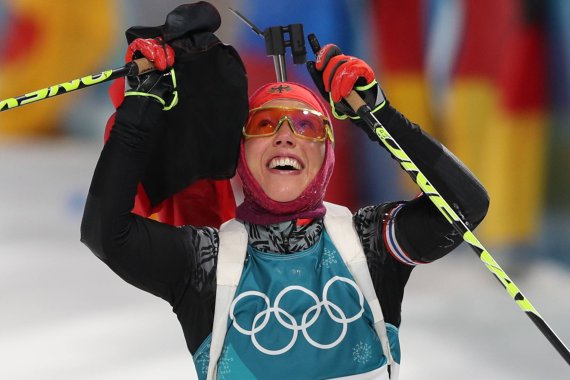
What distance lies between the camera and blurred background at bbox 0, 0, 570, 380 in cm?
317

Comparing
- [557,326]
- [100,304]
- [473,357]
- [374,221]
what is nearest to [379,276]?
[374,221]

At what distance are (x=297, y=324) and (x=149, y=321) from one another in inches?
61.0

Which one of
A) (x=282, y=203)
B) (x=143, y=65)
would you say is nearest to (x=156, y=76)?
(x=143, y=65)

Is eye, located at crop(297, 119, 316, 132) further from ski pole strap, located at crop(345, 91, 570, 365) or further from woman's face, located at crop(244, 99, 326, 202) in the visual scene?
ski pole strap, located at crop(345, 91, 570, 365)

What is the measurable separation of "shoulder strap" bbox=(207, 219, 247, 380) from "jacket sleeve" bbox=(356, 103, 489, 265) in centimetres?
34

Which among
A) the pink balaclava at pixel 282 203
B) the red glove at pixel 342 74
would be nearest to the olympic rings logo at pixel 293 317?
the pink balaclava at pixel 282 203

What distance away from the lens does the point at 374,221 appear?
2098mm

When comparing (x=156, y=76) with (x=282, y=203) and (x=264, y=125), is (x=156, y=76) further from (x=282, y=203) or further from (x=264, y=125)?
(x=282, y=203)

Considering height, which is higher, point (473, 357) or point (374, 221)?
point (374, 221)

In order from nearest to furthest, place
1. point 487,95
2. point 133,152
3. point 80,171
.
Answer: point 133,152, point 487,95, point 80,171

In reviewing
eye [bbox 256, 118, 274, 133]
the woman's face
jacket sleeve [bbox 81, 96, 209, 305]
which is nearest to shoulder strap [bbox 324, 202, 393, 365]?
the woman's face

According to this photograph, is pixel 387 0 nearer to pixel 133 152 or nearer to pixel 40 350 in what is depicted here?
pixel 40 350

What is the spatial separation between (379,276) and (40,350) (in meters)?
1.57

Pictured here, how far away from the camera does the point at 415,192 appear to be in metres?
4.28
